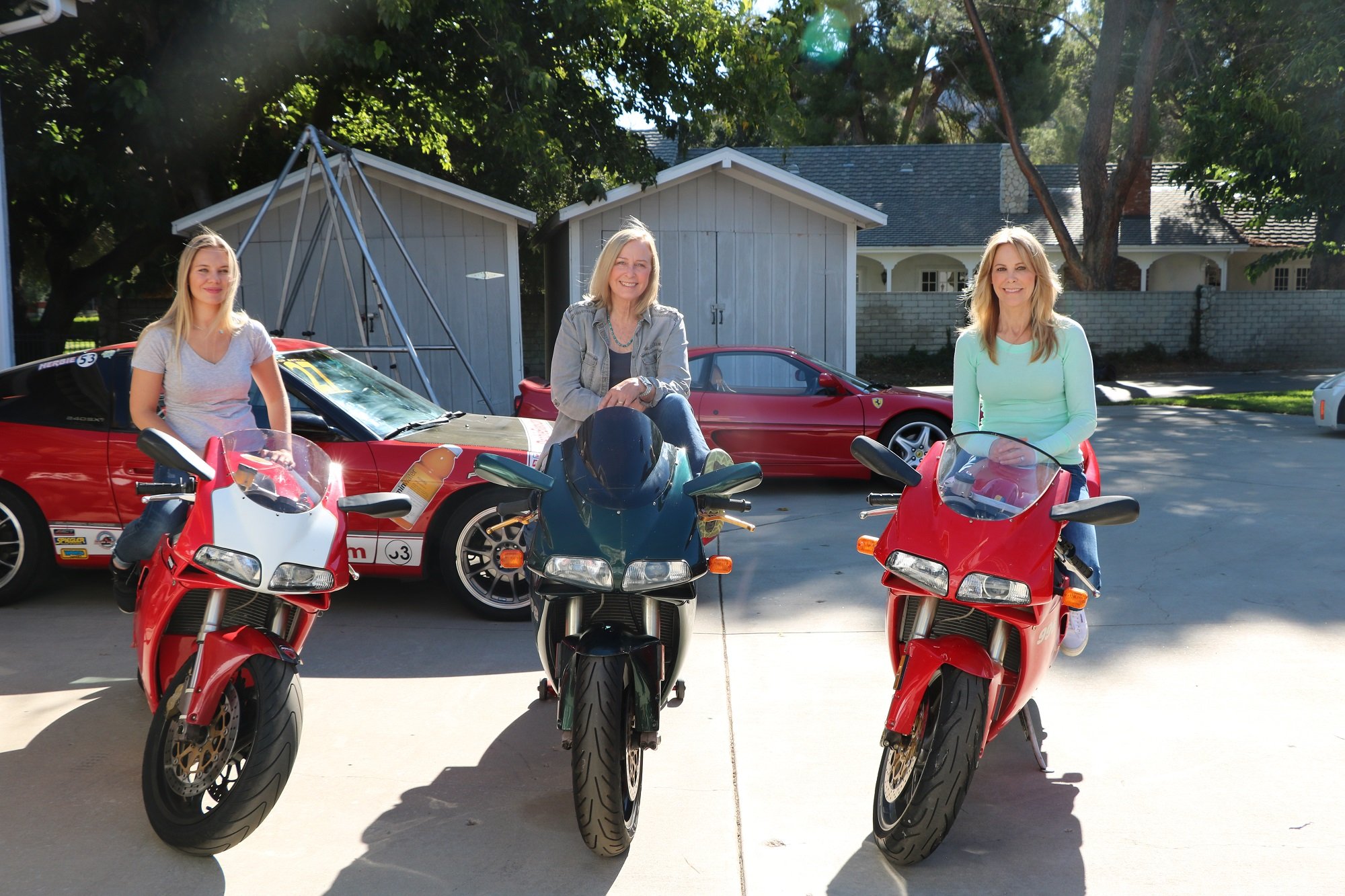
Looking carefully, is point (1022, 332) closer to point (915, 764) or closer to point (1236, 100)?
point (915, 764)

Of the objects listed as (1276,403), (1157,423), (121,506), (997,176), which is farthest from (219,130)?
(997,176)

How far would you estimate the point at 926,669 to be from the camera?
326 centimetres

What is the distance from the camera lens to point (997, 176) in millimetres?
33406

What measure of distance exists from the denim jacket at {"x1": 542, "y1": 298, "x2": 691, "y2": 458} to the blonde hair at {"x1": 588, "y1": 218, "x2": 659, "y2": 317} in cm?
3

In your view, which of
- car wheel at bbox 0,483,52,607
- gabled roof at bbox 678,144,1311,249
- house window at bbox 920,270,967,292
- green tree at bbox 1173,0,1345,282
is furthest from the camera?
house window at bbox 920,270,967,292

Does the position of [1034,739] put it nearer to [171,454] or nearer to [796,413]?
[171,454]

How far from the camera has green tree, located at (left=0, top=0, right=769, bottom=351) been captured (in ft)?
40.4

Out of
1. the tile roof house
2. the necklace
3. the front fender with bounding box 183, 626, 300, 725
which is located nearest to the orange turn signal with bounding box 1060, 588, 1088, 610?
the necklace

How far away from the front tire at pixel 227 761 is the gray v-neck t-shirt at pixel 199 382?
133cm

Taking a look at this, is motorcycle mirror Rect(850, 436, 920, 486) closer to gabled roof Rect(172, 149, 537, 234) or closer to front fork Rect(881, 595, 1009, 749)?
front fork Rect(881, 595, 1009, 749)

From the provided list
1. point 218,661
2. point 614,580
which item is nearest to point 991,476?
point 614,580

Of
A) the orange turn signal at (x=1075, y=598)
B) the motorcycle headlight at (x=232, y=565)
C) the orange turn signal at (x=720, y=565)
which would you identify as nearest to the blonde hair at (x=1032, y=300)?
the orange turn signal at (x=1075, y=598)

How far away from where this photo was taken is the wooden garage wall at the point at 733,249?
14.3 meters

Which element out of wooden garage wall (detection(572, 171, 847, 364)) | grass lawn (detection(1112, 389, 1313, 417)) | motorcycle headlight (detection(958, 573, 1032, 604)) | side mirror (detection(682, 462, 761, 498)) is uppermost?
wooden garage wall (detection(572, 171, 847, 364))
